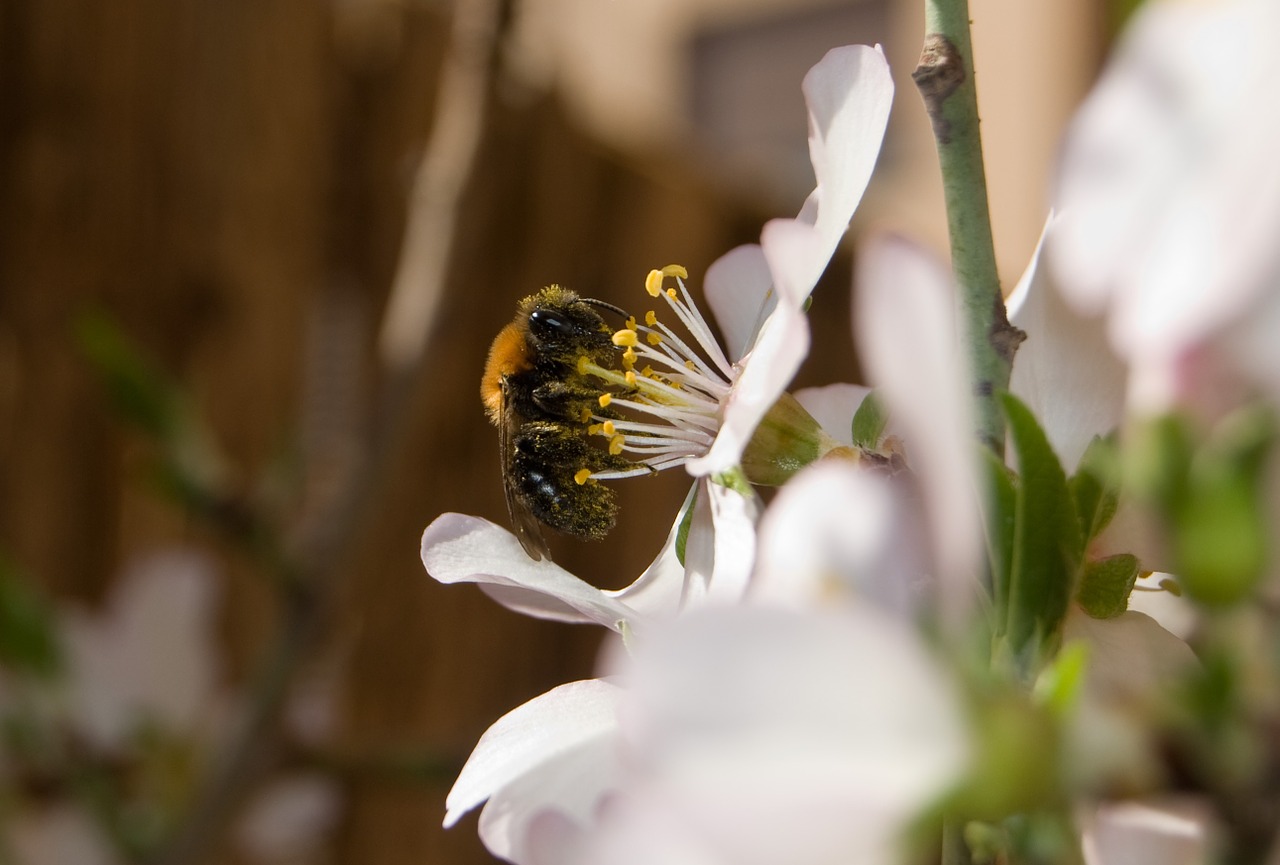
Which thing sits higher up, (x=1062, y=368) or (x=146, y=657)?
(x=1062, y=368)

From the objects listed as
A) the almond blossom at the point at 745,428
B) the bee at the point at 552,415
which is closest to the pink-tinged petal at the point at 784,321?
the almond blossom at the point at 745,428

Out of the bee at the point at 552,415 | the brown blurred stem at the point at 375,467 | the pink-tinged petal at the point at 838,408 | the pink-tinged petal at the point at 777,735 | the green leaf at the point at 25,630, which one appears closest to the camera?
the pink-tinged petal at the point at 777,735

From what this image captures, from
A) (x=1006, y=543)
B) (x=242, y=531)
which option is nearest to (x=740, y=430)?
(x=1006, y=543)

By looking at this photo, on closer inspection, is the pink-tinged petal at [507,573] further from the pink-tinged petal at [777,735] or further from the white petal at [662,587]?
the pink-tinged petal at [777,735]

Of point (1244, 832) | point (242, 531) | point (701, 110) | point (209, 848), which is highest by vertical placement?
point (701, 110)

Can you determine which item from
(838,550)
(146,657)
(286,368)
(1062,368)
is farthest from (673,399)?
(286,368)

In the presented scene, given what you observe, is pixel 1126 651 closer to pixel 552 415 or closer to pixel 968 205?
pixel 968 205

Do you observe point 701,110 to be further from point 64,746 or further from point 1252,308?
point 1252,308
